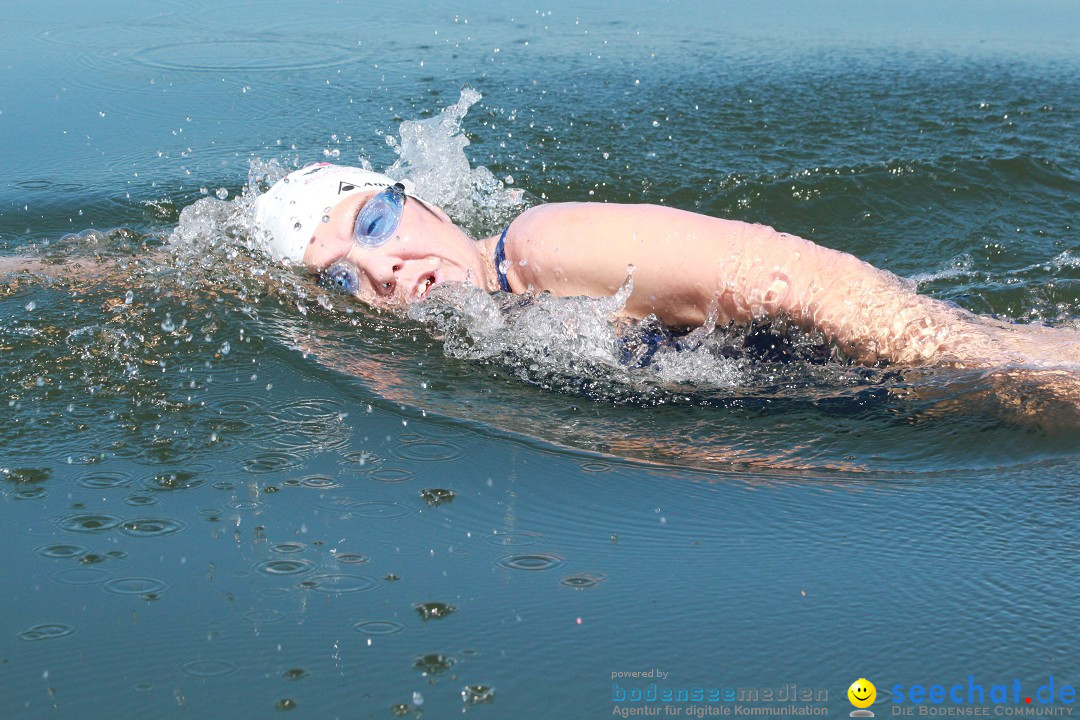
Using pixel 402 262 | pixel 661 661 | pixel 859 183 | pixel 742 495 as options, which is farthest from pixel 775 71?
pixel 661 661

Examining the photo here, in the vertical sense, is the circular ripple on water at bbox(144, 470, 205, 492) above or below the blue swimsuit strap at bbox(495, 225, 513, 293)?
below

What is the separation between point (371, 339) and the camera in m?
3.89

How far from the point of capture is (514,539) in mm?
2484

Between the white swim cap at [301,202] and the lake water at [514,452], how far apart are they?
6.1 inches

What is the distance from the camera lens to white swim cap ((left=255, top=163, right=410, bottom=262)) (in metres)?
4.05

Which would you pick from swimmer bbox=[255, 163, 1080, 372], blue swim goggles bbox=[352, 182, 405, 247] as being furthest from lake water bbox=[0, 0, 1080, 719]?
blue swim goggles bbox=[352, 182, 405, 247]

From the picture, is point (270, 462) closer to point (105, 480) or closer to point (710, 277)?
Answer: point (105, 480)

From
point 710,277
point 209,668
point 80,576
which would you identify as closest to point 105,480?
point 80,576

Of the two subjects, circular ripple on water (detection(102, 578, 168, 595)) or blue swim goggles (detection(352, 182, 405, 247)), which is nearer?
circular ripple on water (detection(102, 578, 168, 595))

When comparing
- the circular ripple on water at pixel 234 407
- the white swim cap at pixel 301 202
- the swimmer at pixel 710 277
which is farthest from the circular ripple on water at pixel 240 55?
the circular ripple on water at pixel 234 407

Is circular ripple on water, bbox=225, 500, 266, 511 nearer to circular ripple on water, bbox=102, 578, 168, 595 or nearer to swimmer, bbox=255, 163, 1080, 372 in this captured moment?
circular ripple on water, bbox=102, 578, 168, 595

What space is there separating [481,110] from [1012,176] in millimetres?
3027

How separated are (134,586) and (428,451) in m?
0.87

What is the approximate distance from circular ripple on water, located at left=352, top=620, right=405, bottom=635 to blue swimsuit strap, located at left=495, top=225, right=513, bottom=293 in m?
1.90
